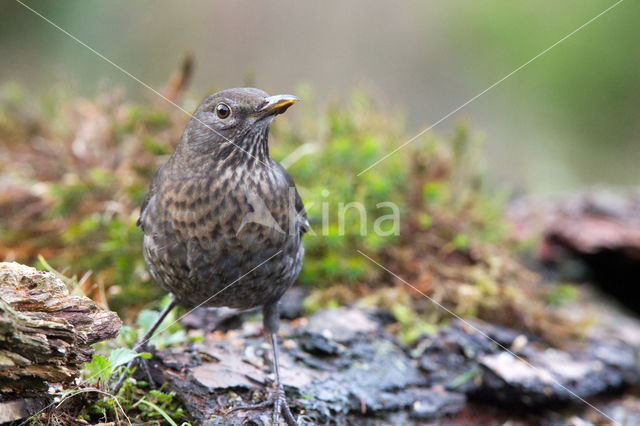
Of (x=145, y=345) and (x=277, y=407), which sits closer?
(x=277, y=407)

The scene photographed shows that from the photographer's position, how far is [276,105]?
3.16 m

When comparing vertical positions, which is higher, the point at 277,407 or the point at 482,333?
the point at 277,407

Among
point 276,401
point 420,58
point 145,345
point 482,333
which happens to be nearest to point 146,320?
point 145,345

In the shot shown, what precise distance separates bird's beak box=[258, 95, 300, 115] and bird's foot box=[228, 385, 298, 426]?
1.36 meters

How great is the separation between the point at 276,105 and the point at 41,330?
1505mm

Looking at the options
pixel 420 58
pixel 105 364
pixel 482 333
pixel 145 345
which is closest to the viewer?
pixel 105 364

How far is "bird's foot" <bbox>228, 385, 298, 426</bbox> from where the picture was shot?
293 cm

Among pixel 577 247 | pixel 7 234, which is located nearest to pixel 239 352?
pixel 7 234

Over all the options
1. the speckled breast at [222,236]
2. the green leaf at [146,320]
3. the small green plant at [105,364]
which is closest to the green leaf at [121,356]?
the small green plant at [105,364]

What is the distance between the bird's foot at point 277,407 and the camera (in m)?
2.93

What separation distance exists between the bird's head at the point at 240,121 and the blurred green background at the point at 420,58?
488cm

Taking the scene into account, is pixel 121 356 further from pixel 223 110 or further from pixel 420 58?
pixel 420 58

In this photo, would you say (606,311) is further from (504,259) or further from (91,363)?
(91,363)

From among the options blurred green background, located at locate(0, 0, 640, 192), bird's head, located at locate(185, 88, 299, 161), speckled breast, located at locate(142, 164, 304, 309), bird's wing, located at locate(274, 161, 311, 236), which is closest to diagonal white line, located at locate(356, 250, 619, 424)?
bird's wing, located at locate(274, 161, 311, 236)
